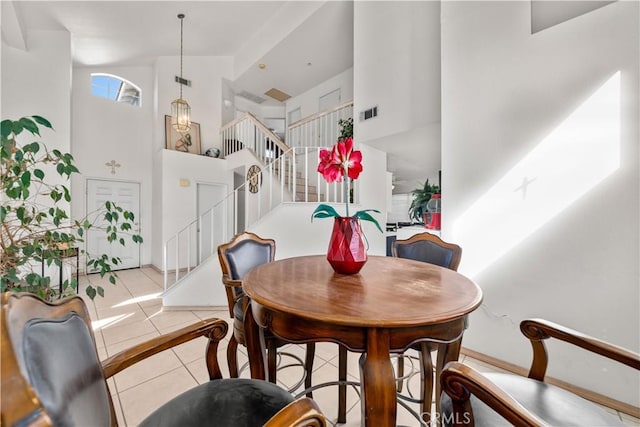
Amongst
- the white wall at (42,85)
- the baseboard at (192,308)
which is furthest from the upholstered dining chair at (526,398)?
the white wall at (42,85)

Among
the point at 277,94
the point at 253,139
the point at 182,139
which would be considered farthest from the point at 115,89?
the point at 277,94

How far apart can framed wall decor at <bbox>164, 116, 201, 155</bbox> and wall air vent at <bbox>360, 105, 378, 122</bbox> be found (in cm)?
403

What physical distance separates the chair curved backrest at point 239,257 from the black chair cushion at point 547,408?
1287 millimetres

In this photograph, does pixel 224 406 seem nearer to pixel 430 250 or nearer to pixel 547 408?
pixel 547 408

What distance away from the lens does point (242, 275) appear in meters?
1.77

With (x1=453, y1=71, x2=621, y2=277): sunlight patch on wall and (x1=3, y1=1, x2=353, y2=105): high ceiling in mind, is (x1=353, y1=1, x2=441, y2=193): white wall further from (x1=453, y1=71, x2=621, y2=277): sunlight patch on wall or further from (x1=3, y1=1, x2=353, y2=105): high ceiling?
(x1=453, y1=71, x2=621, y2=277): sunlight patch on wall

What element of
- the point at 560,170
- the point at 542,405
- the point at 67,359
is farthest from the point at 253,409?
the point at 560,170

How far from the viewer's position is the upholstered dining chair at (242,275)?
137cm

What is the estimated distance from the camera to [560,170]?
1.72m

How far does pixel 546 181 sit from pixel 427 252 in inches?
37.0

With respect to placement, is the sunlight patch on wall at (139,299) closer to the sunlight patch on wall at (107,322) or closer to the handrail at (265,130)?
the sunlight patch on wall at (107,322)

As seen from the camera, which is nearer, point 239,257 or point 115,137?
point 239,257

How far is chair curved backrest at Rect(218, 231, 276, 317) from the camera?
1705 millimetres

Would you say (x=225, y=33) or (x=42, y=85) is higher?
(x=225, y=33)
